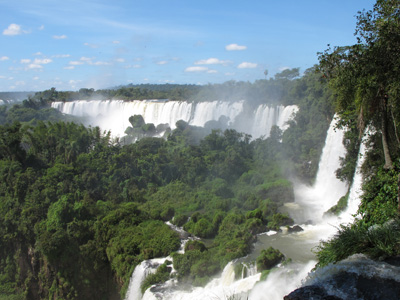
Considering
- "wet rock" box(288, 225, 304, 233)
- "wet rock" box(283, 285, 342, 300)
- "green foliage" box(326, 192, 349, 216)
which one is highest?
"wet rock" box(283, 285, 342, 300)

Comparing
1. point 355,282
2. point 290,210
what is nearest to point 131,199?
point 290,210

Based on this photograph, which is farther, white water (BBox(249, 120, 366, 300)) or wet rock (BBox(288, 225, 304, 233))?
wet rock (BBox(288, 225, 304, 233))

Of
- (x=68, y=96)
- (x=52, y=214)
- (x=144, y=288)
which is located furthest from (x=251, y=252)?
(x=68, y=96)

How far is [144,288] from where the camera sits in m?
13.3

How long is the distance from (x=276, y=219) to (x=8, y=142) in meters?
18.7

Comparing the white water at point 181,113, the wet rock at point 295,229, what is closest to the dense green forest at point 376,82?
the wet rock at point 295,229

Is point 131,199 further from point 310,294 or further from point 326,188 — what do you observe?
point 310,294

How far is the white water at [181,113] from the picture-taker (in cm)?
3145

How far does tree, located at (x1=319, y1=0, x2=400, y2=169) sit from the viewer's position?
7543 millimetres

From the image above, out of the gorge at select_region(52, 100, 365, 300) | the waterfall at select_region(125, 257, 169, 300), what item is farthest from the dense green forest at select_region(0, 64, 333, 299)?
the gorge at select_region(52, 100, 365, 300)

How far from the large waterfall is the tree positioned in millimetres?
2759

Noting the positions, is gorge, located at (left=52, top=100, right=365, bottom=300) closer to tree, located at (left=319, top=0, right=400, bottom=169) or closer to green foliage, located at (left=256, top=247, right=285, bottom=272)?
green foliage, located at (left=256, top=247, right=285, bottom=272)

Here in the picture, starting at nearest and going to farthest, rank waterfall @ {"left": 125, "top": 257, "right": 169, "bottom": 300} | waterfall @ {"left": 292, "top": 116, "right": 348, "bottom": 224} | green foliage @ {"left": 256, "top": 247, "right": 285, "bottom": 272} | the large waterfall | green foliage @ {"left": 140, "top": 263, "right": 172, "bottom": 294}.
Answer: the large waterfall < green foliage @ {"left": 256, "top": 247, "right": 285, "bottom": 272} < green foliage @ {"left": 140, "top": 263, "right": 172, "bottom": 294} < waterfall @ {"left": 125, "top": 257, "right": 169, "bottom": 300} < waterfall @ {"left": 292, "top": 116, "right": 348, "bottom": 224}

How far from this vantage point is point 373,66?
7.82m
